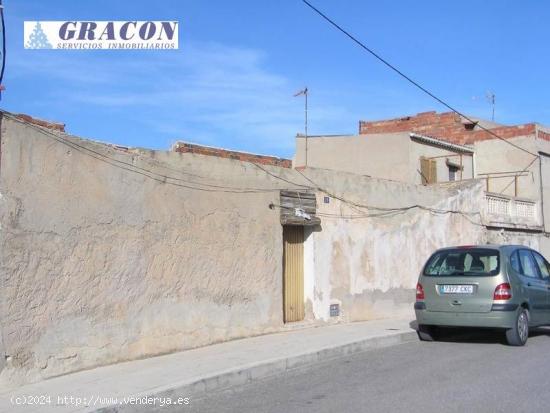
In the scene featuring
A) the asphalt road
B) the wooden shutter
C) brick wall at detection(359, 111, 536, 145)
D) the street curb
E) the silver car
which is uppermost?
brick wall at detection(359, 111, 536, 145)

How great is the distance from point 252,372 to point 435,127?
23738 millimetres

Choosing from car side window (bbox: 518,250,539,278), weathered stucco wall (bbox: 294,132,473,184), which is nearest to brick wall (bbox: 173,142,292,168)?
car side window (bbox: 518,250,539,278)

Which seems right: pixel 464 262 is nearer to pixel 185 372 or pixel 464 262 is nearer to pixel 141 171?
pixel 185 372

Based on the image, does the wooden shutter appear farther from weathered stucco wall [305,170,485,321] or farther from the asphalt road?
the asphalt road

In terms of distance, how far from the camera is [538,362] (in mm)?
8914

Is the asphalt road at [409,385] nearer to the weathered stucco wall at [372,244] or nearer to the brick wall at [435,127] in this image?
the weathered stucco wall at [372,244]

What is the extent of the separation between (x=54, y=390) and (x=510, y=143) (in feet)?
76.3

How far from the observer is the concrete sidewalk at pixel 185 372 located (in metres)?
6.45

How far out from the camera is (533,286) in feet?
35.9

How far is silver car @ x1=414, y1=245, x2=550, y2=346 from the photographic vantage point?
10.1 m

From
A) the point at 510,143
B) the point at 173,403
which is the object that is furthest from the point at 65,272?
the point at 510,143

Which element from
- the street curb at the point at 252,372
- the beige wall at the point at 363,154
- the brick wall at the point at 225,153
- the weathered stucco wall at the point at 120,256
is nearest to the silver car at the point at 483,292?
the street curb at the point at 252,372

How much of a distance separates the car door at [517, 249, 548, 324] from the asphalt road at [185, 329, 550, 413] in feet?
3.05

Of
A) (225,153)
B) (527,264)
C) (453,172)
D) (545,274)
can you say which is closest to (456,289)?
(527,264)
